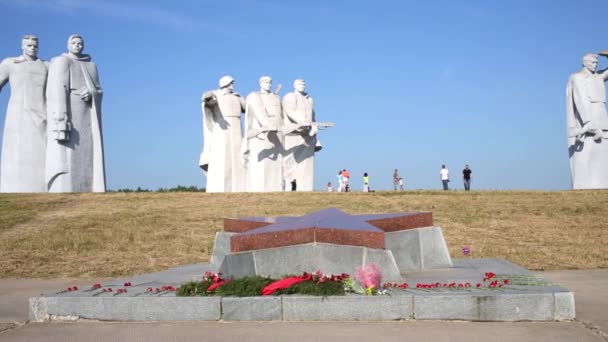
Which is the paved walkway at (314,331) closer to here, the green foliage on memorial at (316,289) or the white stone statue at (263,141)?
the green foliage on memorial at (316,289)

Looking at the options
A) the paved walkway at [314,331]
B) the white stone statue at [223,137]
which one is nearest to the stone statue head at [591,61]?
the white stone statue at [223,137]

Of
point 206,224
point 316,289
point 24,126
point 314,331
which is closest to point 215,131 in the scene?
point 24,126

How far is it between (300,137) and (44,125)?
9.04m

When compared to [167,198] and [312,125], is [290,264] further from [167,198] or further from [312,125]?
[312,125]

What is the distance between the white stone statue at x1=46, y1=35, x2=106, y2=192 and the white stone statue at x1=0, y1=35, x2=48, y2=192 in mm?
495

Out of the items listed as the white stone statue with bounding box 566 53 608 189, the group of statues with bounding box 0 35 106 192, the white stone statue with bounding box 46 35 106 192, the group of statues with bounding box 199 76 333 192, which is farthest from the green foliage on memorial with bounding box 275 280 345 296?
the white stone statue with bounding box 566 53 608 189

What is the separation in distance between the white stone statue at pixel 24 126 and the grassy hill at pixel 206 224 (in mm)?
2317

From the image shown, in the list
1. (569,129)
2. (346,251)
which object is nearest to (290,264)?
(346,251)

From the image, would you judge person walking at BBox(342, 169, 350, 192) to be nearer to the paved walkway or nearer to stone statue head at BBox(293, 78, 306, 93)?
stone statue head at BBox(293, 78, 306, 93)

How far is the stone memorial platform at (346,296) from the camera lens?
682 centimetres

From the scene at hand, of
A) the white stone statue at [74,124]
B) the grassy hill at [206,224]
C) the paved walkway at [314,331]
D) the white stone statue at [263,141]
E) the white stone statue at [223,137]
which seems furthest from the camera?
the white stone statue at [263,141]

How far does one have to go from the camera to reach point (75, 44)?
2386 cm

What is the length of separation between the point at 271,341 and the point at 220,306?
114 cm

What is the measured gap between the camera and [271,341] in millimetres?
6105
